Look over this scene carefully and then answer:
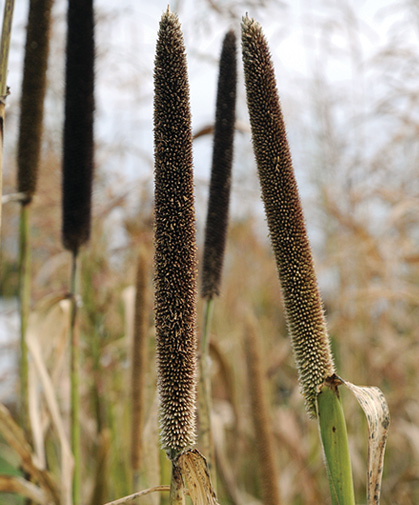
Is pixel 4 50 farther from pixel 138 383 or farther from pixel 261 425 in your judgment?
pixel 261 425

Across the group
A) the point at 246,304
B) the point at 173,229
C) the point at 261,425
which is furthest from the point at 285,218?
the point at 246,304

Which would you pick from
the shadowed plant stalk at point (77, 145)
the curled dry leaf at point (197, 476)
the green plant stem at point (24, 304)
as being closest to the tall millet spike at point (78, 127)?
the shadowed plant stalk at point (77, 145)

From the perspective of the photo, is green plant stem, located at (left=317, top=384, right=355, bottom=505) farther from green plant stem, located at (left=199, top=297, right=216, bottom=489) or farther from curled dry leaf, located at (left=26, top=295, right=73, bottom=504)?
curled dry leaf, located at (left=26, top=295, right=73, bottom=504)

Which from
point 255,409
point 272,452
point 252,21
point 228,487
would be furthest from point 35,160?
point 228,487

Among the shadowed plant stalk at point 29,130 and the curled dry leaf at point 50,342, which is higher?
the shadowed plant stalk at point 29,130

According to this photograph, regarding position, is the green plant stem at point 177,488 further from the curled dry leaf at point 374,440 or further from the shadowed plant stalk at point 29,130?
the shadowed plant stalk at point 29,130

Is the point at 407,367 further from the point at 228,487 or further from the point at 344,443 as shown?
the point at 344,443

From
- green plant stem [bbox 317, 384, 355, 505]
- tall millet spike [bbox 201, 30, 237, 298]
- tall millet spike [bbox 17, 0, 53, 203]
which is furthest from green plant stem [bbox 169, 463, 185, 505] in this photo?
tall millet spike [bbox 17, 0, 53, 203]
